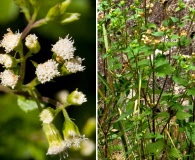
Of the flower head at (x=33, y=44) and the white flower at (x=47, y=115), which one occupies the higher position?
the flower head at (x=33, y=44)

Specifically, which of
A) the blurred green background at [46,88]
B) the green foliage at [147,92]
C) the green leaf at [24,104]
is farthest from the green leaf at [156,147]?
the green leaf at [24,104]

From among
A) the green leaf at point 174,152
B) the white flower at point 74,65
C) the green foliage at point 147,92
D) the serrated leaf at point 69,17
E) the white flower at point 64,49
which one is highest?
the serrated leaf at point 69,17

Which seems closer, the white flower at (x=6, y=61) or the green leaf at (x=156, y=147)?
the white flower at (x=6, y=61)

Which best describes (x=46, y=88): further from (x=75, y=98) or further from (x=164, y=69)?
(x=164, y=69)

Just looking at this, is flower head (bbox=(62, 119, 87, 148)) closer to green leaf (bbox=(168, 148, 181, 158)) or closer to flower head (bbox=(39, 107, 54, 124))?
flower head (bbox=(39, 107, 54, 124))

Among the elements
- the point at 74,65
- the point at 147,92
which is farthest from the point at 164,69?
the point at 74,65

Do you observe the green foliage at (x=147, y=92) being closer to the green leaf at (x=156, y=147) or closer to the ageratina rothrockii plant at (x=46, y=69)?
the green leaf at (x=156, y=147)
